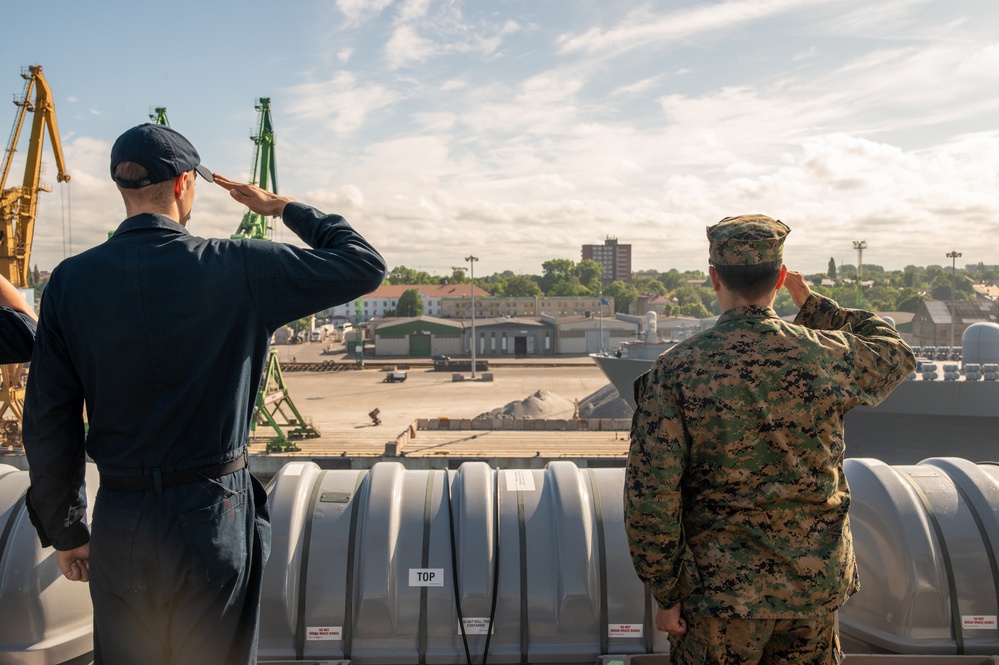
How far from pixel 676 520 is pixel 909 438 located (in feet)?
80.5

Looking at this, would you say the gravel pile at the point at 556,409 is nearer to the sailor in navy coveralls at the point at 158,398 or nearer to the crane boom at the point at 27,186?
the crane boom at the point at 27,186

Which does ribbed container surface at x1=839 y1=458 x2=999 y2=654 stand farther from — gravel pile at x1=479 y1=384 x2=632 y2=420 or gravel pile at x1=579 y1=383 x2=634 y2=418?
gravel pile at x1=479 y1=384 x2=632 y2=420

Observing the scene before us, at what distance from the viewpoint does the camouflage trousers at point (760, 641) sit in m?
2.38

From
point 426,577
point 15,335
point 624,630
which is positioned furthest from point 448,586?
point 15,335

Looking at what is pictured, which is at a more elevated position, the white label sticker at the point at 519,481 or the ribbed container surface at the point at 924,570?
the white label sticker at the point at 519,481

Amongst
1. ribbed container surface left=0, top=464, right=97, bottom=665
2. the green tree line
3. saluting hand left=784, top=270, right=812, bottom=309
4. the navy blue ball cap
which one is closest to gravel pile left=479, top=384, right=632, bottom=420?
ribbed container surface left=0, top=464, right=97, bottom=665

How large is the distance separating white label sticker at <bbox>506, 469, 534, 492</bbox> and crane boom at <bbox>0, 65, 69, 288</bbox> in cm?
2857

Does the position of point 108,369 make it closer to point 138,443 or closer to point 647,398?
point 138,443

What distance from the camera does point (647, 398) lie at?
2.39 meters

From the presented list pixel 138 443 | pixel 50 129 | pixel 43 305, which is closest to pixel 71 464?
pixel 138 443

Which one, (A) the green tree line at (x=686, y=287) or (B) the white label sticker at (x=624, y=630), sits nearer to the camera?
Result: (B) the white label sticker at (x=624, y=630)

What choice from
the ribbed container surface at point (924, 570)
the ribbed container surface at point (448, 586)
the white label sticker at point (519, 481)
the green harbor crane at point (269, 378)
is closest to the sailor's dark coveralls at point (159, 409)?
the ribbed container surface at point (448, 586)

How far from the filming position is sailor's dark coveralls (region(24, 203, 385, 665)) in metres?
1.98

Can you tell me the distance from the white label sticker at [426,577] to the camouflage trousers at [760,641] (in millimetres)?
1891
